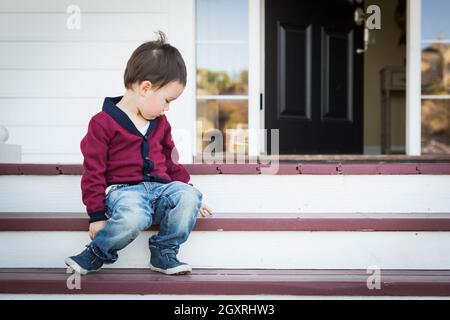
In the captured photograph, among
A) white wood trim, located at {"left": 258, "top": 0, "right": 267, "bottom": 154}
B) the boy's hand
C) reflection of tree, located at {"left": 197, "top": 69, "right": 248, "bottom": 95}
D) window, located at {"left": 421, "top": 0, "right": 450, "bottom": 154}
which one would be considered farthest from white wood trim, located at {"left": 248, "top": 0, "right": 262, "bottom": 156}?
window, located at {"left": 421, "top": 0, "right": 450, "bottom": 154}

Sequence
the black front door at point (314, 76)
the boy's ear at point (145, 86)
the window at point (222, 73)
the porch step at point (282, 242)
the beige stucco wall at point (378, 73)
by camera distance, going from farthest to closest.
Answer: the beige stucco wall at point (378, 73), the window at point (222, 73), the black front door at point (314, 76), the porch step at point (282, 242), the boy's ear at point (145, 86)

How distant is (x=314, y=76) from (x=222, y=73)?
72 cm

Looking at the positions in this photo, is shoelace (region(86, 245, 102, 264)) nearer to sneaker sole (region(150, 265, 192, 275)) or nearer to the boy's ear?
sneaker sole (region(150, 265, 192, 275))

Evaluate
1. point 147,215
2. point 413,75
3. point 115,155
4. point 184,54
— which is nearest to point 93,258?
point 147,215

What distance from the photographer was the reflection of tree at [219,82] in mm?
4168

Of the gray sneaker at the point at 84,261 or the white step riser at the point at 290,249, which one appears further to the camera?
the white step riser at the point at 290,249

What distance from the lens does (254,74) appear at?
3.26 meters

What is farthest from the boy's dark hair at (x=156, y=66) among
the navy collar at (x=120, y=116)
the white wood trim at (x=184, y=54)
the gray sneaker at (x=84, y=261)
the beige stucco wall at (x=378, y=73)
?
the beige stucco wall at (x=378, y=73)

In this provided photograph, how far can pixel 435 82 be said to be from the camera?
14.6 feet

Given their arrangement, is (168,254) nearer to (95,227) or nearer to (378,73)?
(95,227)

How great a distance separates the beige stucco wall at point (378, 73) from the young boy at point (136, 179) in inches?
168

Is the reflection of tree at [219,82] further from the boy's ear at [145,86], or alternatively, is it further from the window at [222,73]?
the boy's ear at [145,86]

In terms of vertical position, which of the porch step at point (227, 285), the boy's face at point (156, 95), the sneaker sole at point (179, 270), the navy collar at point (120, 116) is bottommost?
the porch step at point (227, 285)

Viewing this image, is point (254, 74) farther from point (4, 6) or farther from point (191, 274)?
point (191, 274)
